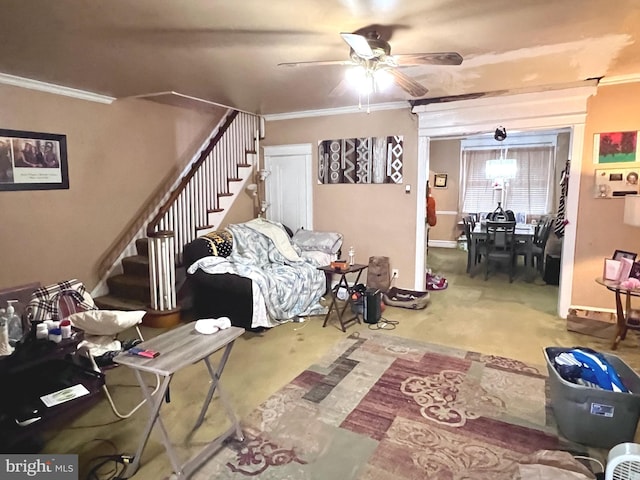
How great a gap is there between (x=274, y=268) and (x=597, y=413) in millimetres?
3160

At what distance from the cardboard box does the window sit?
172 inches

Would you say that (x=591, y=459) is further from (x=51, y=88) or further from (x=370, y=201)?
(x=51, y=88)

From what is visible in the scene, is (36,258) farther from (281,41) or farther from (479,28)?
(479,28)

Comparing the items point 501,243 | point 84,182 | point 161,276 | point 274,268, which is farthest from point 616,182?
point 84,182

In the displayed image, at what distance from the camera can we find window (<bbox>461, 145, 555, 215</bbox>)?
8047 mm

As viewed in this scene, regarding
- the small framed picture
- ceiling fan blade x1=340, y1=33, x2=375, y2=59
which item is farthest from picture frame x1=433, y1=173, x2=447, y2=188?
ceiling fan blade x1=340, y1=33, x2=375, y2=59

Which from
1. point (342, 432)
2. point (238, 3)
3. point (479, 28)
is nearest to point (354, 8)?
point (238, 3)

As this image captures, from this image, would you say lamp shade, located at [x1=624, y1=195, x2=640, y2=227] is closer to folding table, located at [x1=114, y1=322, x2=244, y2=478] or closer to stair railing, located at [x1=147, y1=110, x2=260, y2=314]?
folding table, located at [x1=114, y1=322, x2=244, y2=478]

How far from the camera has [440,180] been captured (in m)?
9.09

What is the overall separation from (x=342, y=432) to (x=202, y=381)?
1194 mm

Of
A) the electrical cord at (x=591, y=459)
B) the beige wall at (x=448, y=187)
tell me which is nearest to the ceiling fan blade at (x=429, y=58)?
the electrical cord at (x=591, y=459)

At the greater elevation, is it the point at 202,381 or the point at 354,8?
the point at 354,8

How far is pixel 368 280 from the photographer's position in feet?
16.8

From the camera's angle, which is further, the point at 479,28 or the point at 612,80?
the point at 612,80
